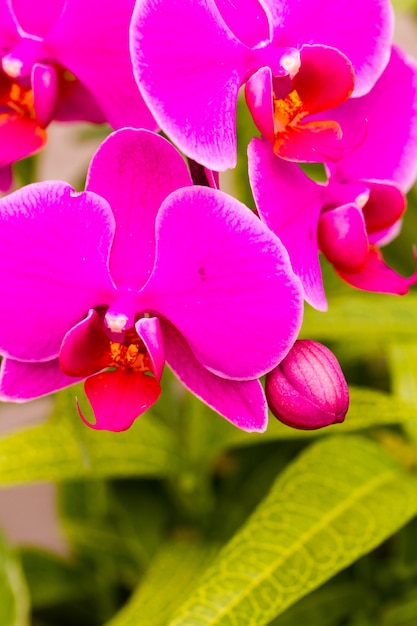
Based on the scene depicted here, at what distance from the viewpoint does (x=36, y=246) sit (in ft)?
1.36

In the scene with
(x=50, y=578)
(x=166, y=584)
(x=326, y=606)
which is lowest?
(x=50, y=578)

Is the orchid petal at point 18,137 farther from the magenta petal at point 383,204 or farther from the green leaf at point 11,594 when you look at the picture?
the green leaf at point 11,594

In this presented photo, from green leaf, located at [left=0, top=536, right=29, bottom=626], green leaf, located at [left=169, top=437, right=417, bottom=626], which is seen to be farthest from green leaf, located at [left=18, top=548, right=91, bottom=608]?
green leaf, located at [left=169, top=437, right=417, bottom=626]

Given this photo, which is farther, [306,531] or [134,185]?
[306,531]

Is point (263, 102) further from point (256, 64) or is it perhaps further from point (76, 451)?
point (76, 451)

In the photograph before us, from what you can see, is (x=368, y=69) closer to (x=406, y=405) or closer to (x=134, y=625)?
(x=406, y=405)

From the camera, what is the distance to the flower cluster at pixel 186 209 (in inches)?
15.8

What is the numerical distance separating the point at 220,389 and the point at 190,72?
0.17 m

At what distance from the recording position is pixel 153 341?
0.41 metres

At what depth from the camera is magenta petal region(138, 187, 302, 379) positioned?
0.40 m

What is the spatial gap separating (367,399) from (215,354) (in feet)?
0.54

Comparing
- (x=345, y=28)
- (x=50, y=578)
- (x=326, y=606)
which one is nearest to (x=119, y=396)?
(x=345, y=28)

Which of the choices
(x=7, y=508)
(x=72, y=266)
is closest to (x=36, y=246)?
(x=72, y=266)

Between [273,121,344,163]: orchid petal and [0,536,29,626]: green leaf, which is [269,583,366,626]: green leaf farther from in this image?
[273,121,344,163]: orchid petal
